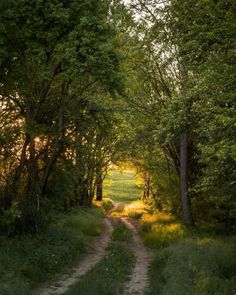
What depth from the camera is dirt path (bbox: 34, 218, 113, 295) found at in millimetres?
15887

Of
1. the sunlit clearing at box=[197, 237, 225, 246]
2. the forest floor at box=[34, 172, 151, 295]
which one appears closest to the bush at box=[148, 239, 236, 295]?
the forest floor at box=[34, 172, 151, 295]

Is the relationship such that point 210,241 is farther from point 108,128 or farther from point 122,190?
point 122,190

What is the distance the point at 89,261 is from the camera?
20984mm

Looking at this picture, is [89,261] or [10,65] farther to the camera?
[89,261]

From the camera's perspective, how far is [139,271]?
19.3 metres

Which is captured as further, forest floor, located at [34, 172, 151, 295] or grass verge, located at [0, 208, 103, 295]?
forest floor, located at [34, 172, 151, 295]

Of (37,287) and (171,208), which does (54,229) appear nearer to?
(37,287)

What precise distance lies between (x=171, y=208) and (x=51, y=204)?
1305cm

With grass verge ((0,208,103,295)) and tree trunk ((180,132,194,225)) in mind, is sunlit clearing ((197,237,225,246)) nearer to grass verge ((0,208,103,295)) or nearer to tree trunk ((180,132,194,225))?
tree trunk ((180,132,194,225))

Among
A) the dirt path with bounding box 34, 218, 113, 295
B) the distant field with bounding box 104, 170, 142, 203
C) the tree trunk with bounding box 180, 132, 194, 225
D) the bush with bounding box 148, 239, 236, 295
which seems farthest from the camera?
the distant field with bounding box 104, 170, 142, 203

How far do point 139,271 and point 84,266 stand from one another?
253 cm

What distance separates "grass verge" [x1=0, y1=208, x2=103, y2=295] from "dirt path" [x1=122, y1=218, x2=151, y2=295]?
2.97m

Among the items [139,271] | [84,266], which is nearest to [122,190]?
[84,266]

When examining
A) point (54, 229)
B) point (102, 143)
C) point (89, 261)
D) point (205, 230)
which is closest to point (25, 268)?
point (89, 261)
